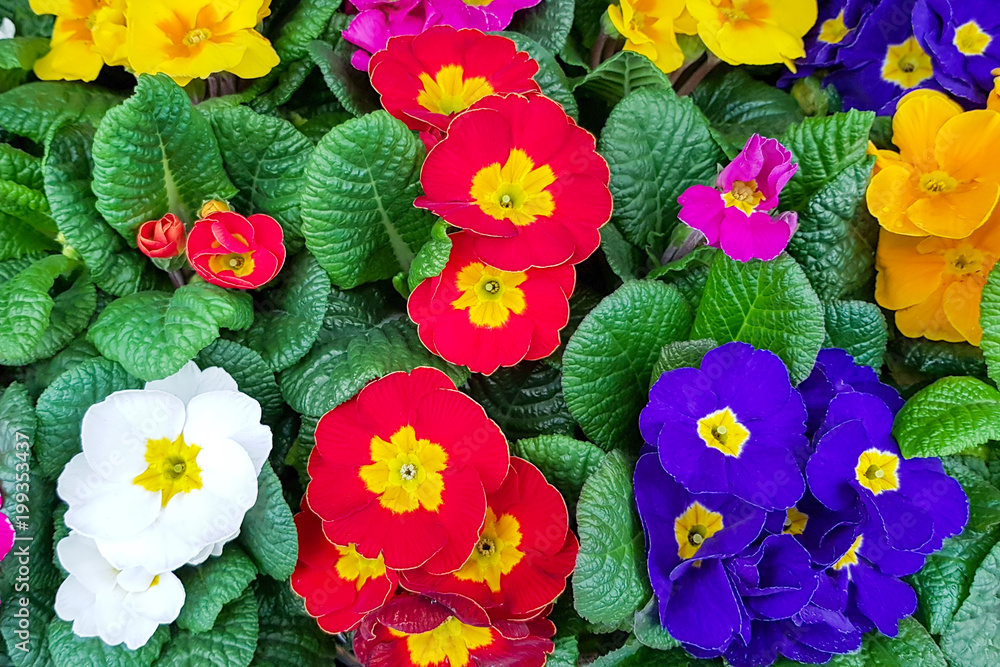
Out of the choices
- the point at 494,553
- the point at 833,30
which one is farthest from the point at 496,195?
the point at 833,30

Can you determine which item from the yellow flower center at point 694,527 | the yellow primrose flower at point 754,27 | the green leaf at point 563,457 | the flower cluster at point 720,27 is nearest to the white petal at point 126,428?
the green leaf at point 563,457

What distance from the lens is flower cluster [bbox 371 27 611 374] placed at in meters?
1.09

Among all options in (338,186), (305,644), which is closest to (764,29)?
(338,186)

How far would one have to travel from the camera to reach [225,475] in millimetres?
1080

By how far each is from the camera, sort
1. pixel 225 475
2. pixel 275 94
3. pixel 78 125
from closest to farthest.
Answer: pixel 225 475, pixel 78 125, pixel 275 94

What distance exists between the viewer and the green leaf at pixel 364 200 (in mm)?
1094

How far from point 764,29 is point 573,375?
75 cm

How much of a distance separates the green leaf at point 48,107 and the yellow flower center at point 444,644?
910 millimetres

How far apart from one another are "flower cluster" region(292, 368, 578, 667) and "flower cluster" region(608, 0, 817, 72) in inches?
27.4

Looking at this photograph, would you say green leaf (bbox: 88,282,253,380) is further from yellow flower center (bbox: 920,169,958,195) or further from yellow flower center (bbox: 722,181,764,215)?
yellow flower center (bbox: 920,169,958,195)

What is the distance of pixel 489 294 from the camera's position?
116 centimetres

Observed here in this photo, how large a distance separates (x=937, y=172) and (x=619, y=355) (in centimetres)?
60

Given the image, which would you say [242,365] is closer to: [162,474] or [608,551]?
[162,474]

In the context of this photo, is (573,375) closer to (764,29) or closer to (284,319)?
(284,319)
